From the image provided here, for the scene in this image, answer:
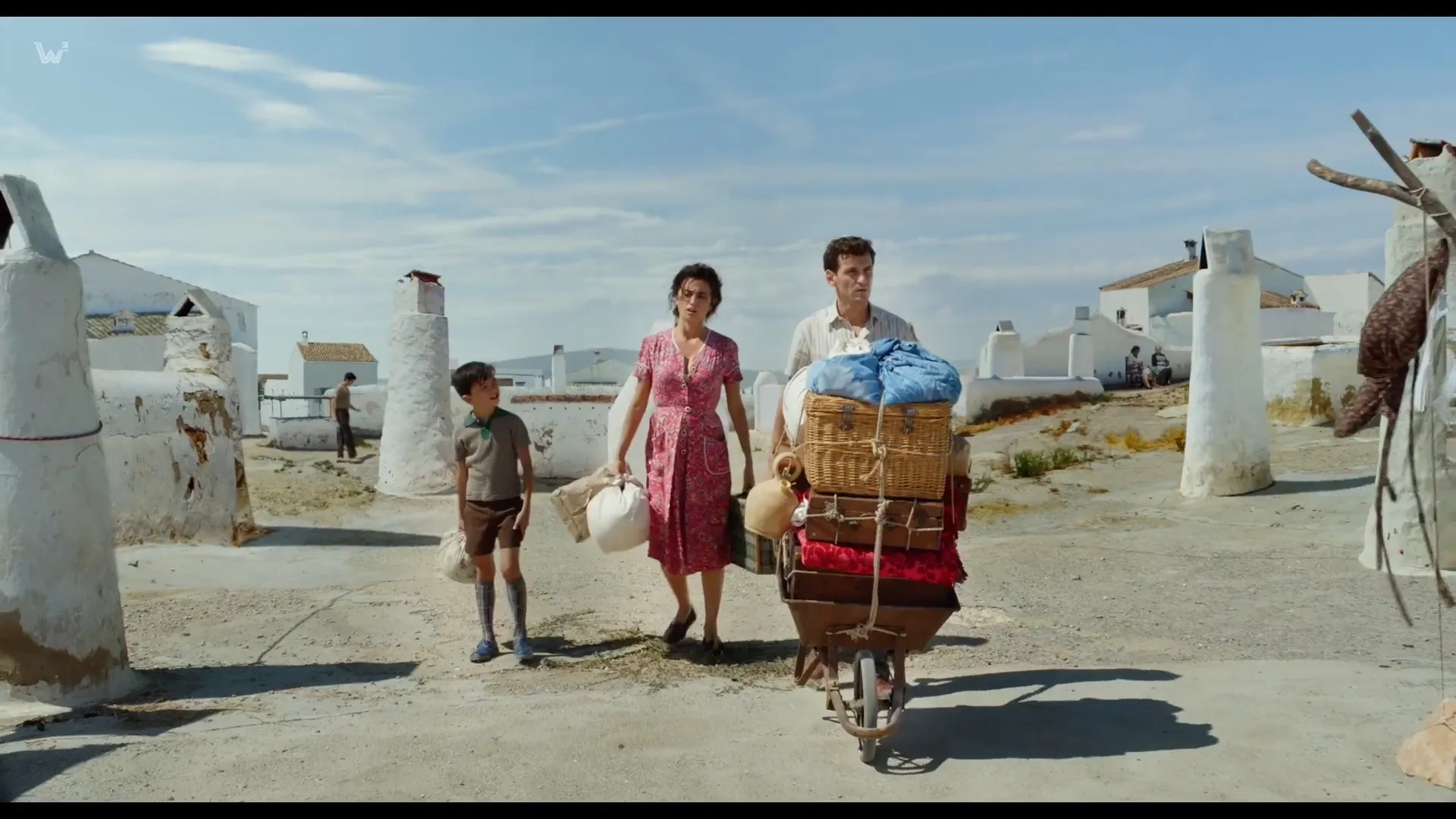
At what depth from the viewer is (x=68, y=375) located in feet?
16.0

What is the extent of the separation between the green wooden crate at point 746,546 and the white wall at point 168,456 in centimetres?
589

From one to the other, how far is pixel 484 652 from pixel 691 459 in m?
1.44

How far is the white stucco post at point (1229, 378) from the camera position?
1135 cm

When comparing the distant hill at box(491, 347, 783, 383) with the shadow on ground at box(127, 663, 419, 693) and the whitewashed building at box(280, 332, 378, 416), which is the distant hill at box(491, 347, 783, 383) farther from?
the shadow on ground at box(127, 663, 419, 693)

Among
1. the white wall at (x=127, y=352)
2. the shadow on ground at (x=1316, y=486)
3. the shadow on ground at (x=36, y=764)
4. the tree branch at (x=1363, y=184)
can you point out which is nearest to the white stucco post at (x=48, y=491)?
the shadow on ground at (x=36, y=764)

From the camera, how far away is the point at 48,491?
4.74 meters

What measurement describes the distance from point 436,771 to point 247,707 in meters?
1.45

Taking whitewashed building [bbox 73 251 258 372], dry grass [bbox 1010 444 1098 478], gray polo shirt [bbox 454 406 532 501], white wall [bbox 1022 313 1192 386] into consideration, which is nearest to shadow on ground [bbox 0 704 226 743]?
gray polo shirt [bbox 454 406 532 501]

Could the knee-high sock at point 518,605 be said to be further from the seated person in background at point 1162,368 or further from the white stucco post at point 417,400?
the seated person in background at point 1162,368

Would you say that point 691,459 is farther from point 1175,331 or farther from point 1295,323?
point 1295,323

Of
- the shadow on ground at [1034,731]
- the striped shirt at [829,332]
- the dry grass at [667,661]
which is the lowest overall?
the dry grass at [667,661]
